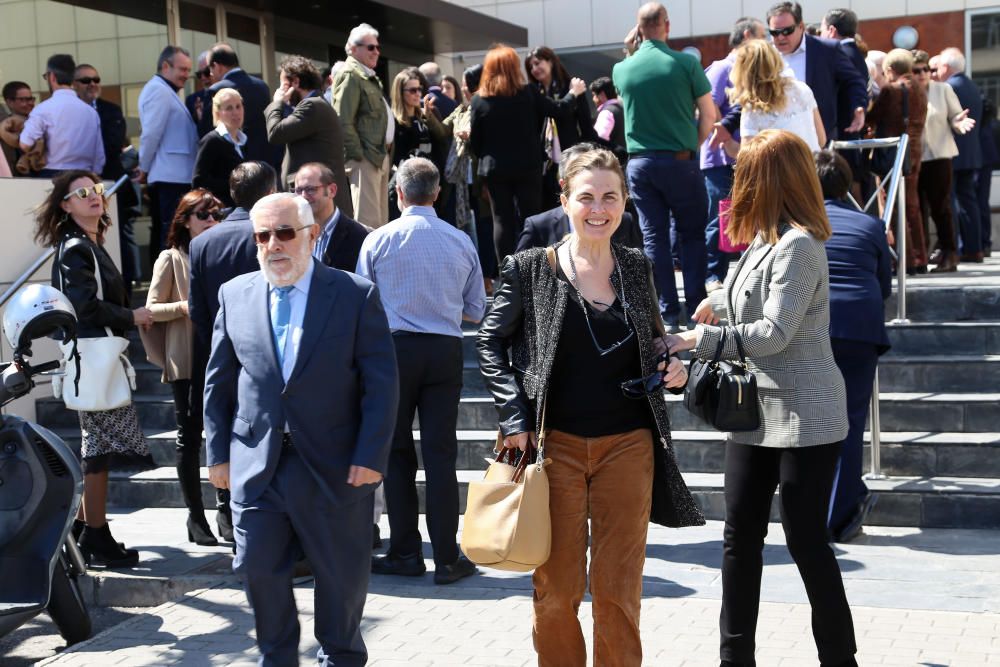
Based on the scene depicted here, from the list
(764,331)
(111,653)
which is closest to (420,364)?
(111,653)

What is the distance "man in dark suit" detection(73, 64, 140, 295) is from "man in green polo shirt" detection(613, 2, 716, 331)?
16.0 feet

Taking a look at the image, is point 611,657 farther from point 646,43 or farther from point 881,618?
point 646,43

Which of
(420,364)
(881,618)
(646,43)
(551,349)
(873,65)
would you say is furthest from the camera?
(873,65)

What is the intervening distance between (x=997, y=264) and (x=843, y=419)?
8.12 meters

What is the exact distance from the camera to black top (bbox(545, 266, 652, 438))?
423 centimetres

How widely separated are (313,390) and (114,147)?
7.99 metres

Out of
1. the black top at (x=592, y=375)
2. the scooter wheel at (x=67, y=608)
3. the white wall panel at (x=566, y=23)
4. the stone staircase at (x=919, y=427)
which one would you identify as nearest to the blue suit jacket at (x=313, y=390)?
the black top at (x=592, y=375)

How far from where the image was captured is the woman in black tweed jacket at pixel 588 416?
13.9ft

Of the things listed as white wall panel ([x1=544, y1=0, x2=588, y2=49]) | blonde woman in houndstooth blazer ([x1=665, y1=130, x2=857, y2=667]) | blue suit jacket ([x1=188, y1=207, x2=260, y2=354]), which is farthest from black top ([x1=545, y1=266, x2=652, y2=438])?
white wall panel ([x1=544, y1=0, x2=588, y2=49])

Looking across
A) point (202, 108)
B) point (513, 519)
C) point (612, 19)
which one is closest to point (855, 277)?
point (513, 519)

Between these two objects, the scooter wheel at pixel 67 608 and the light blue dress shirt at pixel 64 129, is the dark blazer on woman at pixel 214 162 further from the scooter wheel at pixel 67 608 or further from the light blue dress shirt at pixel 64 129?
the scooter wheel at pixel 67 608

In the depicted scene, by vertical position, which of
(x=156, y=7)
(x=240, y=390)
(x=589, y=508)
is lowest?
(x=589, y=508)

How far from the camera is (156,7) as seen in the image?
1391 cm

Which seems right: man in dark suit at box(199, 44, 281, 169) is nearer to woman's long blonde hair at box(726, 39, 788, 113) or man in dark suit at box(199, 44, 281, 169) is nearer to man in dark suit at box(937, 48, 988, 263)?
woman's long blonde hair at box(726, 39, 788, 113)
